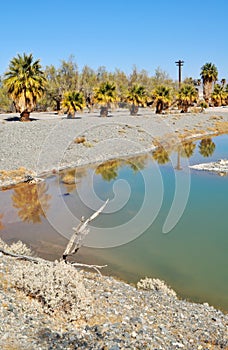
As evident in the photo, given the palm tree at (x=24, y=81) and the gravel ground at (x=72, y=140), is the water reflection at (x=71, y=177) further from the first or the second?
the palm tree at (x=24, y=81)

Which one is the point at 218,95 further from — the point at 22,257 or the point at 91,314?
the point at 91,314

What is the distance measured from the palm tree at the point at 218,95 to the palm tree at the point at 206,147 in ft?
158

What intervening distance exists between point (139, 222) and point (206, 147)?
100ft

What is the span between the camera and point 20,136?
39.8 m

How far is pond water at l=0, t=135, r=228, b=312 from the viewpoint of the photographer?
1466 cm

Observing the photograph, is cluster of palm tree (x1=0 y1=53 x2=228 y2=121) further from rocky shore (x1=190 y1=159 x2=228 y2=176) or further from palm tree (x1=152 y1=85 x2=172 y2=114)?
rocky shore (x1=190 y1=159 x2=228 y2=176)

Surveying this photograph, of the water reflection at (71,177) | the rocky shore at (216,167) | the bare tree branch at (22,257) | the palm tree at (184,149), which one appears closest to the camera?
the bare tree branch at (22,257)

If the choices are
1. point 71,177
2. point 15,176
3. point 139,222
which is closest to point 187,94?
point 71,177

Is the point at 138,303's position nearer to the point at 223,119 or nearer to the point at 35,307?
the point at 35,307

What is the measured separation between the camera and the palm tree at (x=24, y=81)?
46.8 meters

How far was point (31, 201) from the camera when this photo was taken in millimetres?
23500

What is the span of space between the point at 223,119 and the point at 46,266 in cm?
7186

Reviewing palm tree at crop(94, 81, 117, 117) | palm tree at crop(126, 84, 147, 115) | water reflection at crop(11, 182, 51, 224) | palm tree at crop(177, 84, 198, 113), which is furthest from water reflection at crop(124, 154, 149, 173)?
palm tree at crop(177, 84, 198, 113)

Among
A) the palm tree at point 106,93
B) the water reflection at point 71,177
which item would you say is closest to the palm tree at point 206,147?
the water reflection at point 71,177
